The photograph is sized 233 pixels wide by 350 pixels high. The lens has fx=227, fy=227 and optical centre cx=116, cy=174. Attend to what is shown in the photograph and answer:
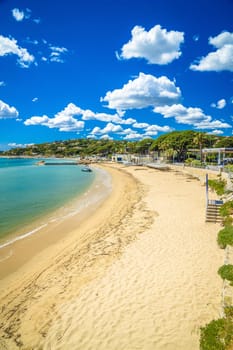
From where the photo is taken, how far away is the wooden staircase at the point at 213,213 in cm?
1348

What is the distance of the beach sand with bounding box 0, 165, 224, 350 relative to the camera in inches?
217

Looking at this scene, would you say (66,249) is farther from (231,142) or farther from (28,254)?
(231,142)

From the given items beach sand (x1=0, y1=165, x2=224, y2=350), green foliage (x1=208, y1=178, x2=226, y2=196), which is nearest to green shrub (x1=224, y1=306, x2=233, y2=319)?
beach sand (x1=0, y1=165, x2=224, y2=350)

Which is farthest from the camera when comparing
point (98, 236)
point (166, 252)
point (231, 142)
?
point (231, 142)

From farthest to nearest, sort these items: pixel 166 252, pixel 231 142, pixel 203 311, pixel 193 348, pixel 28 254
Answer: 1. pixel 231 142
2. pixel 28 254
3. pixel 166 252
4. pixel 203 311
5. pixel 193 348

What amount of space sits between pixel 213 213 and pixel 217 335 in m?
9.72

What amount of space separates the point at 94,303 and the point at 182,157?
71.6 m

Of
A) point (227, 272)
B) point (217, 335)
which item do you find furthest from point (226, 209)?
point (217, 335)

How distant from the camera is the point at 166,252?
9.80 metres

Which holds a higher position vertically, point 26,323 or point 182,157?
point 182,157

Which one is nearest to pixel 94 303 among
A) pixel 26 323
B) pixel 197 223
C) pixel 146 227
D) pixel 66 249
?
pixel 26 323

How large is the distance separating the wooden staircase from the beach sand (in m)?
0.88

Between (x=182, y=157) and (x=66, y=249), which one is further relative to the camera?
(x=182, y=157)

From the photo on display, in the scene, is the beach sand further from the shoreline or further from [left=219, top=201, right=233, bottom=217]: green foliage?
[left=219, top=201, right=233, bottom=217]: green foliage
